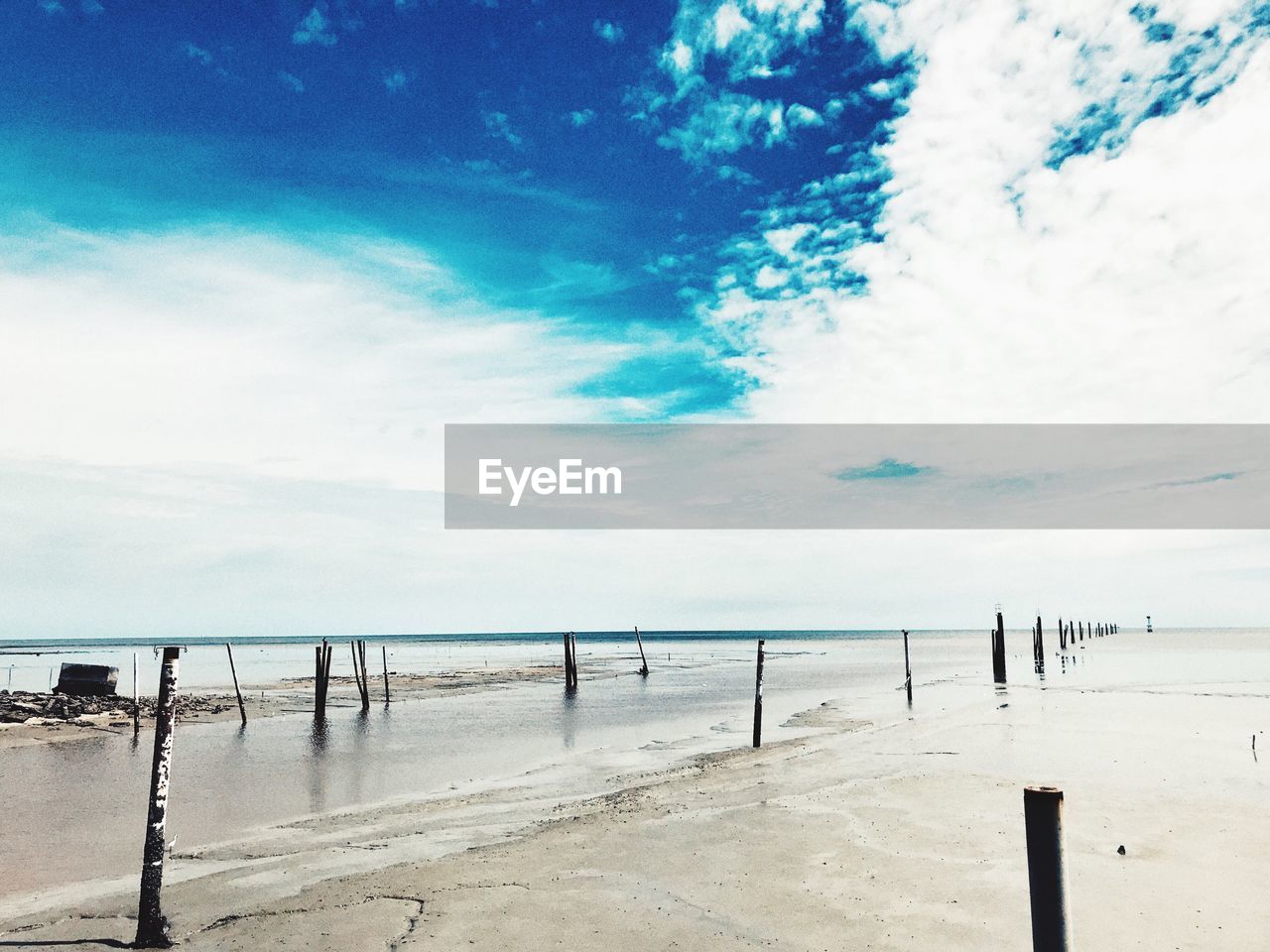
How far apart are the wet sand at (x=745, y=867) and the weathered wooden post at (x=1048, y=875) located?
2.96 meters

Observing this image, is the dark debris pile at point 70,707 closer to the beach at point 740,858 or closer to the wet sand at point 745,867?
the beach at point 740,858

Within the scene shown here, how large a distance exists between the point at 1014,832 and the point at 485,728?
18.4m

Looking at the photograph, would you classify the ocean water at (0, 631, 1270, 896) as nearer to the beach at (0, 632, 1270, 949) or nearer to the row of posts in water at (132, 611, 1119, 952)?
the beach at (0, 632, 1270, 949)

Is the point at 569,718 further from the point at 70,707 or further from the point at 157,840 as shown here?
the point at 157,840

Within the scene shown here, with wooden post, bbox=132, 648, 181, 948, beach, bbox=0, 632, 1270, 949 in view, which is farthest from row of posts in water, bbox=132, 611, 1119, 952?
beach, bbox=0, 632, 1270, 949

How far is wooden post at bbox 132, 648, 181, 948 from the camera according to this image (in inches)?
281

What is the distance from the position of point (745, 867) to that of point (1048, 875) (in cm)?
534

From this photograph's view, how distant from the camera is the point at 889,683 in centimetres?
4028

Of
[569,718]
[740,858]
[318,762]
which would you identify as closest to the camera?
[740,858]

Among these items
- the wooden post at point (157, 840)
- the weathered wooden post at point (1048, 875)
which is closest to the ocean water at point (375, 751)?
the wooden post at point (157, 840)

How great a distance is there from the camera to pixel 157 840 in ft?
23.9

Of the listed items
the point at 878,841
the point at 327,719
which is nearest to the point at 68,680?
the point at 327,719

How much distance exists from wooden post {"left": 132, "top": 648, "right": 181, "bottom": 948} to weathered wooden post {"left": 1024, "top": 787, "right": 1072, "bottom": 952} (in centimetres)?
676

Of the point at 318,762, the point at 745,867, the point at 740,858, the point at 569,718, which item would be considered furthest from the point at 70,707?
the point at 745,867
